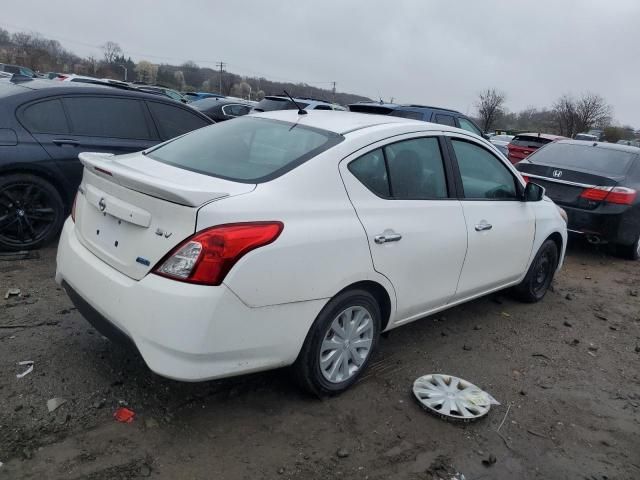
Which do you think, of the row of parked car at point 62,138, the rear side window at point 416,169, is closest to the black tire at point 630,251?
the row of parked car at point 62,138

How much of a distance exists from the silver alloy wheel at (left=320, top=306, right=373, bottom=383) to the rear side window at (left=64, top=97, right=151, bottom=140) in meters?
3.64

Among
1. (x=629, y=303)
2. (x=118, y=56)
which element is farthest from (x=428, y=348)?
(x=118, y=56)

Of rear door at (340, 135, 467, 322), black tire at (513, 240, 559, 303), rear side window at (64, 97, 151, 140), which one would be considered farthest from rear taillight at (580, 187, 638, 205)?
rear side window at (64, 97, 151, 140)

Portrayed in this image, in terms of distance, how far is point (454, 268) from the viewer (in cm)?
375

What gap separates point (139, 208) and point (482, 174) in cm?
266

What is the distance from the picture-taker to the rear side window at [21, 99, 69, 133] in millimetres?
4934

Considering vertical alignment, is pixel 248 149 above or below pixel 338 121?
below

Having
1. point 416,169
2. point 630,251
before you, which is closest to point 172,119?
point 416,169

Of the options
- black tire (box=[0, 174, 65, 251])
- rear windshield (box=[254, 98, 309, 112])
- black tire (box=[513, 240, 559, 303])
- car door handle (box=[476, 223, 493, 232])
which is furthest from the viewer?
rear windshield (box=[254, 98, 309, 112])

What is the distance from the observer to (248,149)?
328 cm

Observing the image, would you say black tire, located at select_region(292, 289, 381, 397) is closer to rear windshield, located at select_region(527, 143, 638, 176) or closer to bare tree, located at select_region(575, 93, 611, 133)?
rear windshield, located at select_region(527, 143, 638, 176)

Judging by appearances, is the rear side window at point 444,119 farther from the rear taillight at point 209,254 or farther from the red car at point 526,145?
the rear taillight at point 209,254

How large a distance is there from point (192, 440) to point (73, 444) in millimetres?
556

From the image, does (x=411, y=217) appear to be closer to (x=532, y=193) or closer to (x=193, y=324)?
(x=193, y=324)
